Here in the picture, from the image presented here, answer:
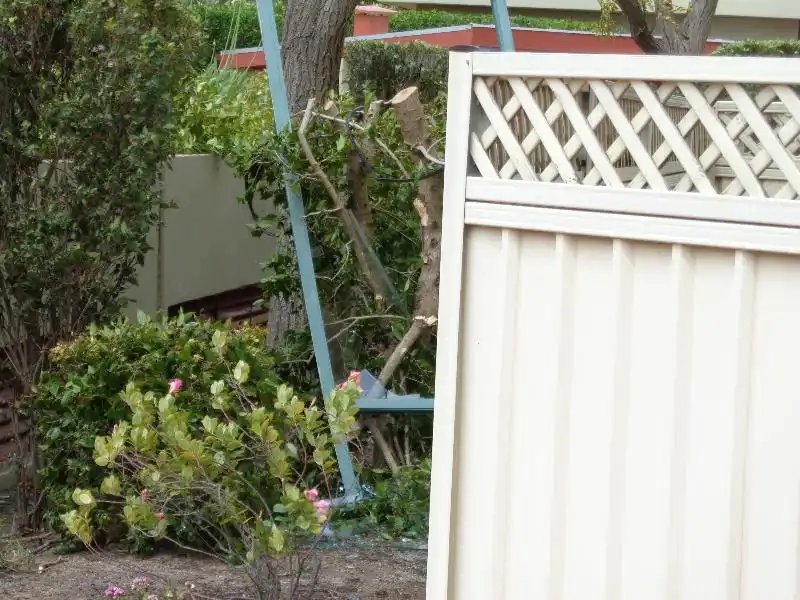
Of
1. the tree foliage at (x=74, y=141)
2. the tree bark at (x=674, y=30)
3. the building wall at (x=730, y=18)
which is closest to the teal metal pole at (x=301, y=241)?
the tree foliage at (x=74, y=141)

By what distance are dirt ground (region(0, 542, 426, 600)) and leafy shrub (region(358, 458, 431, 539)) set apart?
16cm

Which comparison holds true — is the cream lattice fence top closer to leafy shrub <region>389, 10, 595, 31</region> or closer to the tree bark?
the tree bark

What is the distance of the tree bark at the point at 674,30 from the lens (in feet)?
35.4

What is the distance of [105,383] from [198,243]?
11.1ft

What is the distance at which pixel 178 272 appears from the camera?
7.66 m

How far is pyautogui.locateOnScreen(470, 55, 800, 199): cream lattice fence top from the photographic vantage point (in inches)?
99.8

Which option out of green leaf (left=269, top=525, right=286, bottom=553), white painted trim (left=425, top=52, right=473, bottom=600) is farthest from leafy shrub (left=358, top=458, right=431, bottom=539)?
white painted trim (left=425, top=52, right=473, bottom=600)

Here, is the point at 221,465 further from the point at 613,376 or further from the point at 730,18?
the point at 730,18

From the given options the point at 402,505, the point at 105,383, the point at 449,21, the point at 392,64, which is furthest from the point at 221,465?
the point at 449,21

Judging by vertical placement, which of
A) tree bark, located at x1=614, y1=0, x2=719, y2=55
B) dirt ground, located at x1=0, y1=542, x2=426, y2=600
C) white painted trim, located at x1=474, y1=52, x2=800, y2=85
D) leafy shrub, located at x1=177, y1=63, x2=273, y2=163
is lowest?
dirt ground, located at x1=0, y1=542, x2=426, y2=600

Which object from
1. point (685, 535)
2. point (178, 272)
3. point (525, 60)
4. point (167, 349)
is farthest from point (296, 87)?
point (685, 535)

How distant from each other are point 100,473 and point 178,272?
3074mm

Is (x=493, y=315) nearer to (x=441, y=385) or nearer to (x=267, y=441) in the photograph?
(x=441, y=385)

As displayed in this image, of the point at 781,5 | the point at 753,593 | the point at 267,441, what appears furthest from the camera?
the point at 781,5
